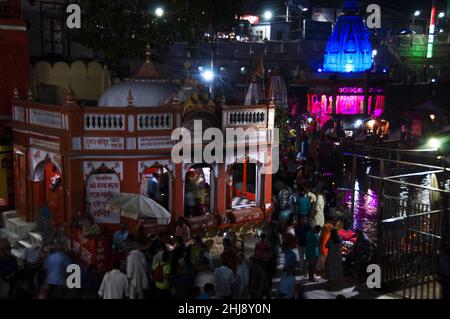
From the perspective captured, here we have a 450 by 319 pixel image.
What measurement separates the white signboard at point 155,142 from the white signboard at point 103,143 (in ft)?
1.83

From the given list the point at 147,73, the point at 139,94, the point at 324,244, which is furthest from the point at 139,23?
the point at 324,244

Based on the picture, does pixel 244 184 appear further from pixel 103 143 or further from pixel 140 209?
pixel 140 209

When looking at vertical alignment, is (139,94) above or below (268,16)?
below

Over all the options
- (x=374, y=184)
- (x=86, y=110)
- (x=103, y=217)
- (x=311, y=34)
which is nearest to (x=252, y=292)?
(x=103, y=217)

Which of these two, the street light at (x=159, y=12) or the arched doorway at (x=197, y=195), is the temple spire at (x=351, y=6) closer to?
the street light at (x=159, y=12)

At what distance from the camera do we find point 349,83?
3859 centimetres

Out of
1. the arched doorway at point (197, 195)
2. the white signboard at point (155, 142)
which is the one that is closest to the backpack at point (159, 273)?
the white signboard at point (155, 142)

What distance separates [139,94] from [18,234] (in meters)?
5.75

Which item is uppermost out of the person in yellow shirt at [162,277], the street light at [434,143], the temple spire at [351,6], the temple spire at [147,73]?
the temple spire at [351,6]

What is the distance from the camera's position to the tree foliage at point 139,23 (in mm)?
22922

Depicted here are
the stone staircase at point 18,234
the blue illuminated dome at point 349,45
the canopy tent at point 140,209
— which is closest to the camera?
the canopy tent at point 140,209

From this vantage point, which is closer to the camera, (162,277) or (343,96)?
(162,277)

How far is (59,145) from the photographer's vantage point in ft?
50.5

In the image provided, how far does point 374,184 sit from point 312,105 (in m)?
14.5
